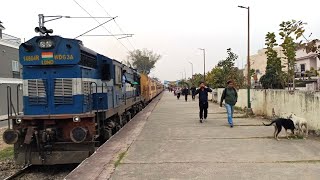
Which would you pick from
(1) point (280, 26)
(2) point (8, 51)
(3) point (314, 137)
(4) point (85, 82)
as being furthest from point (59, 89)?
(2) point (8, 51)

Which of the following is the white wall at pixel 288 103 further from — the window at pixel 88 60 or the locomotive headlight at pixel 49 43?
the locomotive headlight at pixel 49 43

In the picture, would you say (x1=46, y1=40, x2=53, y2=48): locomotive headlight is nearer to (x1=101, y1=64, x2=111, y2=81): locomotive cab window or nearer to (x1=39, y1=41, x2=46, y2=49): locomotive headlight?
(x1=39, y1=41, x2=46, y2=49): locomotive headlight

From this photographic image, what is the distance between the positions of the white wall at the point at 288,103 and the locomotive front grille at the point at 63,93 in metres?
7.04

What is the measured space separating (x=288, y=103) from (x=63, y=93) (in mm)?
A: 8192

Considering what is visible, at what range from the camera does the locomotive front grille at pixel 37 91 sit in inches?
377

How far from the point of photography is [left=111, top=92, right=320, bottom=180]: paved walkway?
654 centimetres

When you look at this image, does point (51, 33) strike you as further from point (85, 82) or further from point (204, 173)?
point (204, 173)

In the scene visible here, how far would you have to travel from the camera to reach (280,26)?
1446cm

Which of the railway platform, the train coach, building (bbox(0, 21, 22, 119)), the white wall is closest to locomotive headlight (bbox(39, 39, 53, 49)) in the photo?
the train coach

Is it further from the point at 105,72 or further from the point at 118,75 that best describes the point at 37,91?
the point at 118,75

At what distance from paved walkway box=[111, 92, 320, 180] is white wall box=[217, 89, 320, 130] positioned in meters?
1.07

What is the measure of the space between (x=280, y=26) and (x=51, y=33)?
9.16 meters

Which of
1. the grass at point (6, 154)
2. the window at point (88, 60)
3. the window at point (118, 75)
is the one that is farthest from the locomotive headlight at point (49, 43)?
the grass at point (6, 154)

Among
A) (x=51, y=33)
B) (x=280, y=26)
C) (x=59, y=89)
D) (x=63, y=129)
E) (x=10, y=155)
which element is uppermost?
(x=280, y=26)
